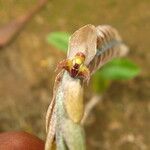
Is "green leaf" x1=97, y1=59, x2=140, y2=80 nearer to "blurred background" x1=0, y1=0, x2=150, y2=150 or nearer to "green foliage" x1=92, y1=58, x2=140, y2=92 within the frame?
"green foliage" x1=92, y1=58, x2=140, y2=92

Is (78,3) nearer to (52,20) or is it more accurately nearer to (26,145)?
(52,20)

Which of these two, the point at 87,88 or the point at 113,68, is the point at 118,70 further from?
the point at 87,88

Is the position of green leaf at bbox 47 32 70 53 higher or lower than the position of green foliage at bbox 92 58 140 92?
higher

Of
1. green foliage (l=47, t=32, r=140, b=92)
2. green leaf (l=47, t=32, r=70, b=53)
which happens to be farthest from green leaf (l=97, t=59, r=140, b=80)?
green leaf (l=47, t=32, r=70, b=53)

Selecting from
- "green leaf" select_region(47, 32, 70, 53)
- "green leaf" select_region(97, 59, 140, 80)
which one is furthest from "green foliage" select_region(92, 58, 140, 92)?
"green leaf" select_region(47, 32, 70, 53)

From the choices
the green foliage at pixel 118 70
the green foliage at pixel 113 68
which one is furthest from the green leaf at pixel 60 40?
the green foliage at pixel 118 70

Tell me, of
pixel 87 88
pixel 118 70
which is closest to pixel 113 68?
pixel 118 70

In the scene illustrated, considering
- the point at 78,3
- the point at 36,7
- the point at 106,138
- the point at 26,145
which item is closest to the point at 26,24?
the point at 36,7
